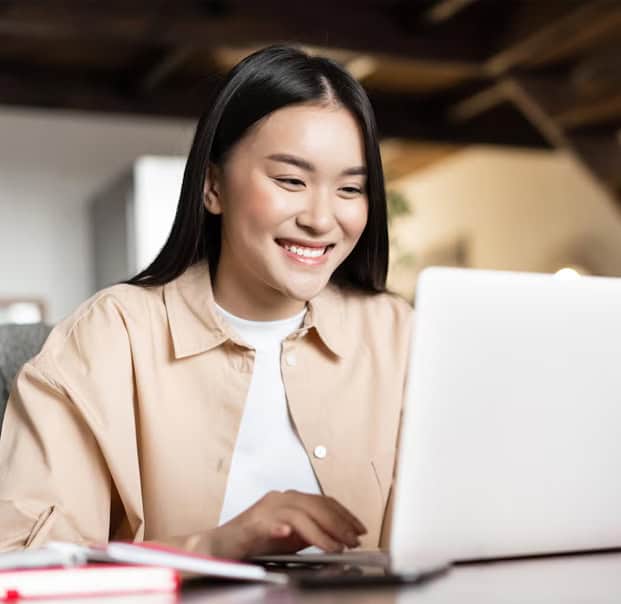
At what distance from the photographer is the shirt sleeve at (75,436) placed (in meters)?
1.45

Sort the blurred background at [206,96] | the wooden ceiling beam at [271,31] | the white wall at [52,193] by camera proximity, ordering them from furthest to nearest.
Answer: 1. the white wall at [52,193]
2. the blurred background at [206,96]
3. the wooden ceiling beam at [271,31]

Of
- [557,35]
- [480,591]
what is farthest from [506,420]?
[557,35]

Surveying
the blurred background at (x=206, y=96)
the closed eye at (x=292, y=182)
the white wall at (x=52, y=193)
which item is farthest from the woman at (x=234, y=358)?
the white wall at (x=52, y=193)

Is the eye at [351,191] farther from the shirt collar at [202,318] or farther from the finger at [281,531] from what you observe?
the finger at [281,531]

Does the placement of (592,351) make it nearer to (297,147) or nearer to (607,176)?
(297,147)

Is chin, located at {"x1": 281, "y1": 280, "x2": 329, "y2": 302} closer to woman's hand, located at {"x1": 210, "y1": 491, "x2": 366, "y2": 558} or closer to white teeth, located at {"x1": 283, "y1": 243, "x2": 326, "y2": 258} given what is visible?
white teeth, located at {"x1": 283, "y1": 243, "x2": 326, "y2": 258}

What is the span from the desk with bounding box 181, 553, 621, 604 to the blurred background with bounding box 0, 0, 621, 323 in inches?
158

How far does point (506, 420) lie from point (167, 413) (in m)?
0.70

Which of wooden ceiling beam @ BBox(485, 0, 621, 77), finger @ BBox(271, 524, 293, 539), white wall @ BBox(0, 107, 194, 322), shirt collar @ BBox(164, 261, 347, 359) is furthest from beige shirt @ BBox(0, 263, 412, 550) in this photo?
white wall @ BBox(0, 107, 194, 322)

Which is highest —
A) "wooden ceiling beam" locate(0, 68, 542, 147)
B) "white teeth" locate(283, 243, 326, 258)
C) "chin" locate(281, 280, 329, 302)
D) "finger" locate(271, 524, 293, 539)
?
"wooden ceiling beam" locate(0, 68, 542, 147)

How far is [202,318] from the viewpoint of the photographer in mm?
1659

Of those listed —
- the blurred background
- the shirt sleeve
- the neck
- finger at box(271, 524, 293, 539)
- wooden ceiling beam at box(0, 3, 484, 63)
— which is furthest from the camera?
the blurred background

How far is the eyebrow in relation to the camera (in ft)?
5.04

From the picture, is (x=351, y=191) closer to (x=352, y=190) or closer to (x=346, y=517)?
(x=352, y=190)
